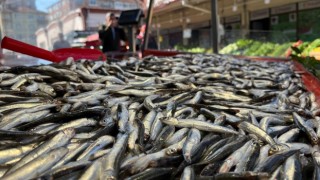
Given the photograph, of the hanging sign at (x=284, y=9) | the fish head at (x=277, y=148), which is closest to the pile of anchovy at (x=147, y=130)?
the fish head at (x=277, y=148)

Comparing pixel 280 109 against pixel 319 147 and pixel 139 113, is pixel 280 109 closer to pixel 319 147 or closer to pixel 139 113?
pixel 319 147

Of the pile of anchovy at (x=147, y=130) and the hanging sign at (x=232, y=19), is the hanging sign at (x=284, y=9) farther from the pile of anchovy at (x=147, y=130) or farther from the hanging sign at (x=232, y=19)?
the pile of anchovy at (x=147, y=130)

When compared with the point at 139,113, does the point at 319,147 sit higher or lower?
lower

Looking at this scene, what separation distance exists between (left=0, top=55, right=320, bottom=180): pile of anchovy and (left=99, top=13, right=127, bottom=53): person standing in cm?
572

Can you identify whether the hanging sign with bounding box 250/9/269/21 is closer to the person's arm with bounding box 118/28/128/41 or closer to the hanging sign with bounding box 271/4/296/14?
the hanging sign with bounding box 271/4/296/14

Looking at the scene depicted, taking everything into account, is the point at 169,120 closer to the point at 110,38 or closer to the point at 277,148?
the point at 277,148

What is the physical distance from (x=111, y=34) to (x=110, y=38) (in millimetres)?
119

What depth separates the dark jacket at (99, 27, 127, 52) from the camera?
9.70 metres

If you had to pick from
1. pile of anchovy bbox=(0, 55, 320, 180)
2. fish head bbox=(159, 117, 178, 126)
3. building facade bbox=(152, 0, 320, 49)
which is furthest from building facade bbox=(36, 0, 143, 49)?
fish head bbox=(159, 117, 178, 126)

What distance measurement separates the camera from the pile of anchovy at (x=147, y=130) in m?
1.80

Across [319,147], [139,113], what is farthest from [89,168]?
[319,147]

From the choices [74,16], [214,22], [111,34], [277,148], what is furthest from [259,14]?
[277,148]

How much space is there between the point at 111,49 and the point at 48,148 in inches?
325

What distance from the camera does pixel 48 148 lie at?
1.90 meters
